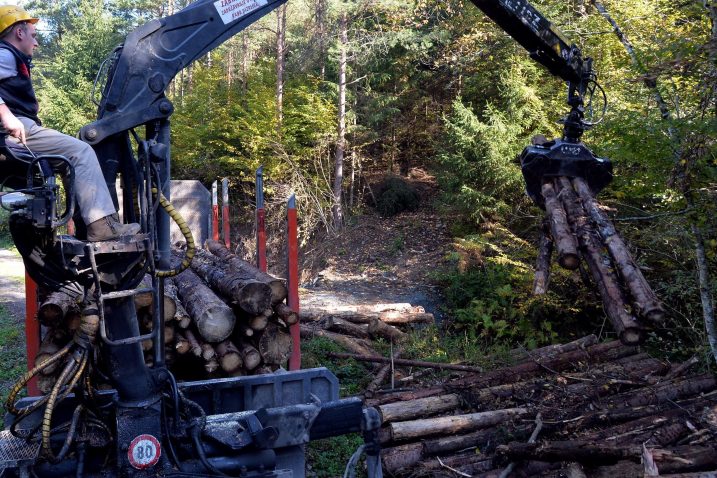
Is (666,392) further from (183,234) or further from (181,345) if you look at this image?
(183,234)

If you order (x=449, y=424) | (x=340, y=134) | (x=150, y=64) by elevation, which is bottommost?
(x=449, y=424)

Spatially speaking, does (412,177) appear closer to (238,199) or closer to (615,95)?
(238,199)

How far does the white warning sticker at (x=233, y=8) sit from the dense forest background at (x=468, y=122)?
151 inches

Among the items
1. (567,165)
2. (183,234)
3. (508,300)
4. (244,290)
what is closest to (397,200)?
(508,300)

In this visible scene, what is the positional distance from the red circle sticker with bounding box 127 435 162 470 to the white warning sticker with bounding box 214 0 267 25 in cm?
281

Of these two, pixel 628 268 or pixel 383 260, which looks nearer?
pixel 628 268

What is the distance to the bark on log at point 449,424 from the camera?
19.6 ft

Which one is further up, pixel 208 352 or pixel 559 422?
pixel 208 352

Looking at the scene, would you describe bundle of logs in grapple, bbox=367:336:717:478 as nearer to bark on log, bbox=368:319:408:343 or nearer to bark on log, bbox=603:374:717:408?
bark on log, bbox=603:374:717:408

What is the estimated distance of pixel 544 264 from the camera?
5.33m

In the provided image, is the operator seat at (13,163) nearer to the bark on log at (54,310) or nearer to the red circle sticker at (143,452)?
the red circle sticker at (143,452)

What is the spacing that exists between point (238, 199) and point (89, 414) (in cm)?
2170

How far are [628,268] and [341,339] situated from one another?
5998 mm

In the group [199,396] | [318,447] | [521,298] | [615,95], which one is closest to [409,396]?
[318,447]
